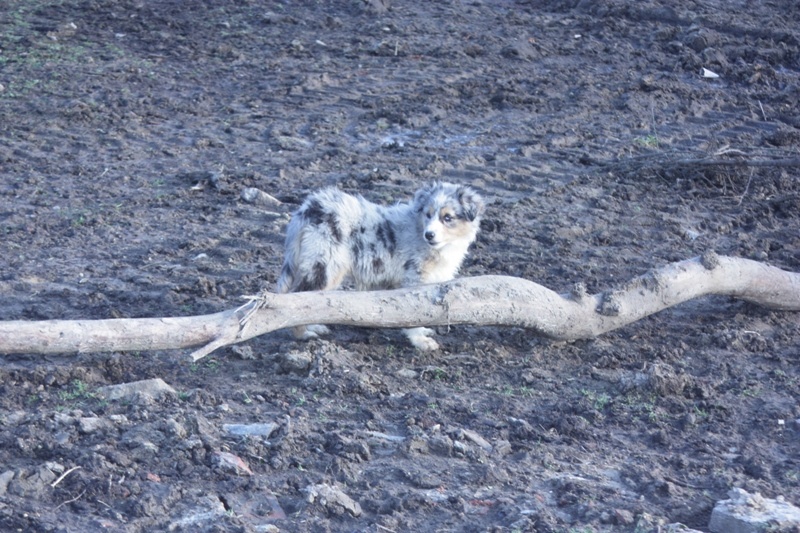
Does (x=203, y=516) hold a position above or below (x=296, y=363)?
above

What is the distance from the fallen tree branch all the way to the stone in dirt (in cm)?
223

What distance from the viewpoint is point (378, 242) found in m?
7.54

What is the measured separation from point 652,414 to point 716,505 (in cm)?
125

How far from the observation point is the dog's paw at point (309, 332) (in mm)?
7336

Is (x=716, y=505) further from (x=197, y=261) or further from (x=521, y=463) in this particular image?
(x=197, y=261)

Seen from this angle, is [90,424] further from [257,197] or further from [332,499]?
[257,197]

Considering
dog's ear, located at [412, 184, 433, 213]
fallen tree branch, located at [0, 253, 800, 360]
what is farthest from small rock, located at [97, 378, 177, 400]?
dog's ear, located at [412, 184, 433, 213]

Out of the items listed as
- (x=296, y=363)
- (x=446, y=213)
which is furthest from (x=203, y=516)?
(x=446, y=213)

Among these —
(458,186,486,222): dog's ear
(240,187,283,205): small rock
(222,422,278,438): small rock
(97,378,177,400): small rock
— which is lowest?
(240,187,283,205): small rock

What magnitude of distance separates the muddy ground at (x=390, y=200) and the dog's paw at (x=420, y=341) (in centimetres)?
11

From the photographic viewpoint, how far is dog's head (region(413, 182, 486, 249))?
24.5 feet

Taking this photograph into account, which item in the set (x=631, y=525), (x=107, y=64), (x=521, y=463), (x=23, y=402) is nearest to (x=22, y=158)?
(x=107, y=64)

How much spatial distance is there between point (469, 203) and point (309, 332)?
1512 mm

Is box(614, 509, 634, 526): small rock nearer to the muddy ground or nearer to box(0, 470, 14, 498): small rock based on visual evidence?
the muddy ground
